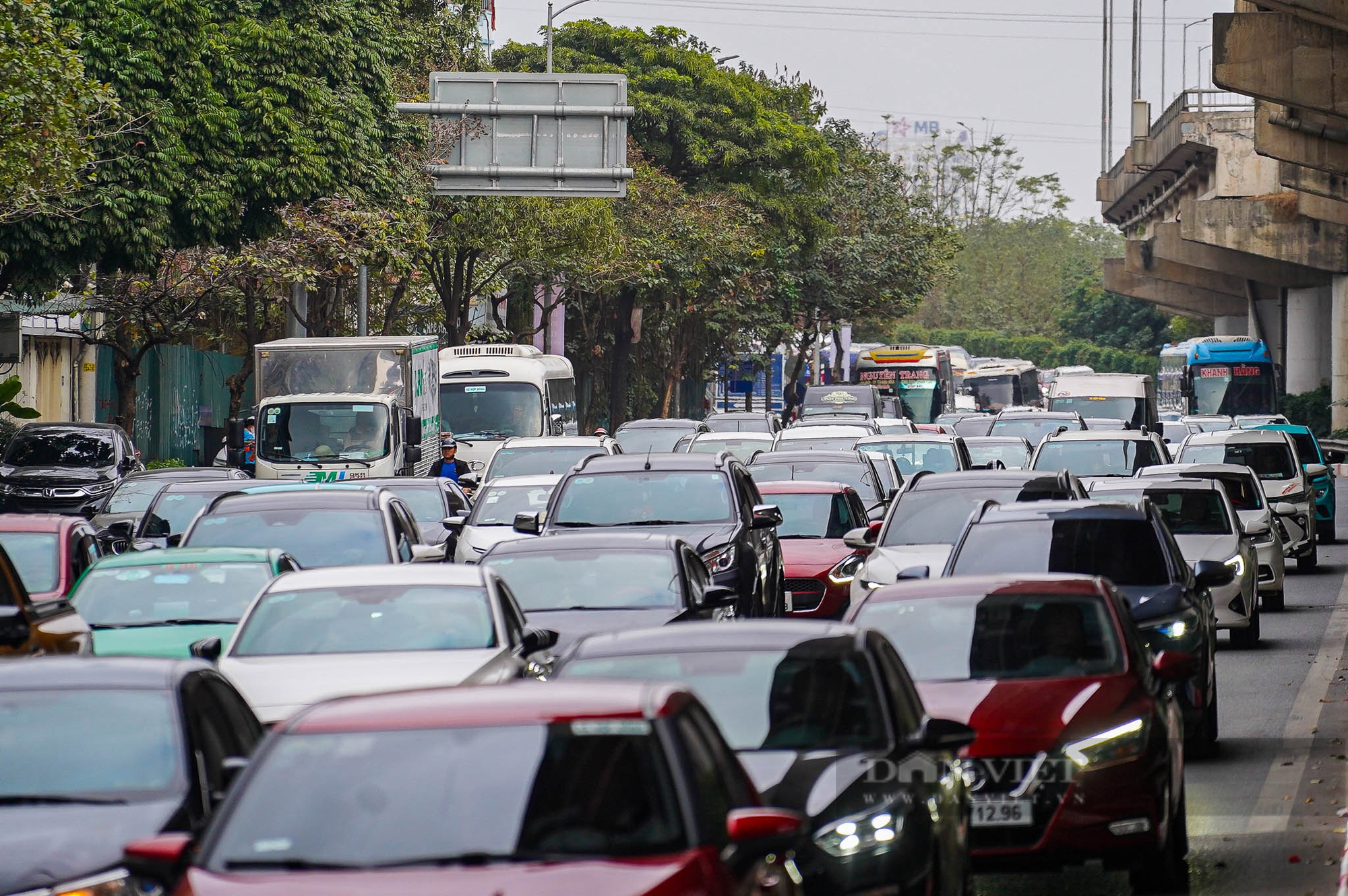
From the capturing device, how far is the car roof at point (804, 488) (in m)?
20.8

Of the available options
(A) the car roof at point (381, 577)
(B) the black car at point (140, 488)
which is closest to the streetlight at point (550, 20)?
(B) the black car at point (140, 488)

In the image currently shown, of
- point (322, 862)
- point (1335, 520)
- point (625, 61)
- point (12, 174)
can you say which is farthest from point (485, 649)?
point (625, 61)

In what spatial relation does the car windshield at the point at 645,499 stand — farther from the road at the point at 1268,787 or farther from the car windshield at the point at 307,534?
the road at the point at 1268,787

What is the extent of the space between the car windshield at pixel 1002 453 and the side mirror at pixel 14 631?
1906 cm

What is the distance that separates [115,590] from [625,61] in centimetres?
4541

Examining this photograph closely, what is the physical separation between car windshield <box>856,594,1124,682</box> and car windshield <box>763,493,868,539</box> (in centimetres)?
1026

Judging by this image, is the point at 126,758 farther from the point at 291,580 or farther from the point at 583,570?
the point at 583,570

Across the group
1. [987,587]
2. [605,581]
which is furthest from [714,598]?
[987,587]

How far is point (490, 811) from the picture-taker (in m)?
5.12

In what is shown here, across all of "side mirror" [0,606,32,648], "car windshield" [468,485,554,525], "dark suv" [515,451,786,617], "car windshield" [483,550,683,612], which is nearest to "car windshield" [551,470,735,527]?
"dark suv" [515,451,786,617]

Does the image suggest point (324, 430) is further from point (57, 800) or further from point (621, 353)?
point (621, 353)

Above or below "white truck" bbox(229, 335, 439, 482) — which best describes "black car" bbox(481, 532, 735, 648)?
below

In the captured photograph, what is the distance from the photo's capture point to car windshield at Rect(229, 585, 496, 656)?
35.8 feet

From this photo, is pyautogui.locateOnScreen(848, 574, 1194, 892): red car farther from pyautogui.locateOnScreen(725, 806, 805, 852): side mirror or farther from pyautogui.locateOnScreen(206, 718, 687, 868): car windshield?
pyautogui.locateOnScreen(206, 718, 687, 868): car windshield
